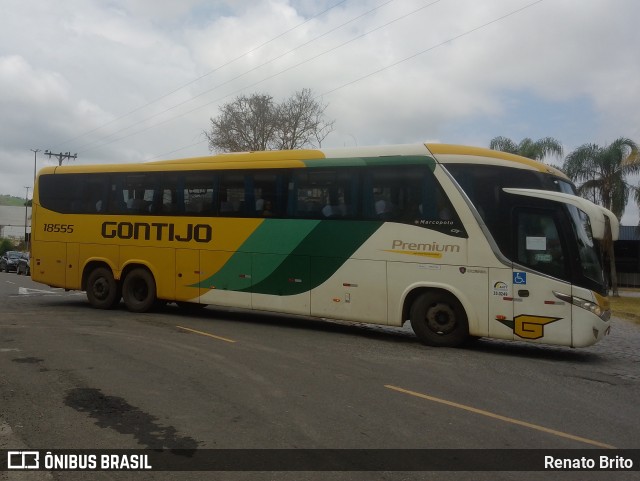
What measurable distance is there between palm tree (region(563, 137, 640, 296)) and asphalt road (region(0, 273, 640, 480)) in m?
22.8

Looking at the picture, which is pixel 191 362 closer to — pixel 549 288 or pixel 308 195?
pixel 308 195

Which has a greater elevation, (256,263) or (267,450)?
(256,263)

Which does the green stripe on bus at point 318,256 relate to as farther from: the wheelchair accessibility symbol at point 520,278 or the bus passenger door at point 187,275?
the wheelchair accessibility symbol at point 520,278

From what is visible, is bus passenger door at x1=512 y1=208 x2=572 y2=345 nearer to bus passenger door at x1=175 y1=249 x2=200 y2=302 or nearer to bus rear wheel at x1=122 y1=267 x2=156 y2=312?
bus passenger door at x1=175 y1=249 x2=200 y2=302

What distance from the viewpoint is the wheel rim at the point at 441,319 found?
10.4 m

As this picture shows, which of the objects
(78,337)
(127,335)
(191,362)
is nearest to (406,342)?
(191,362)

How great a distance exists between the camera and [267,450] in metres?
5.03

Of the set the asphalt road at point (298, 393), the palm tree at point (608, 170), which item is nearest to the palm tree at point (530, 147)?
the palm tree at point (608, 170)

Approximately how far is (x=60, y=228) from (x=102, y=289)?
78.6 inches

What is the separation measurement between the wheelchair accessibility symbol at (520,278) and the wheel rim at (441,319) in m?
1.25

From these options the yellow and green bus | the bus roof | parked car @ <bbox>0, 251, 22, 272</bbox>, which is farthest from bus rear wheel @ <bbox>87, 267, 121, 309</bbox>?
parked car @ <bbox>0, 251, 22, 272</bbox>

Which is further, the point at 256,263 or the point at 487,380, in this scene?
the point at 256,263

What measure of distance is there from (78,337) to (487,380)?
706 cm

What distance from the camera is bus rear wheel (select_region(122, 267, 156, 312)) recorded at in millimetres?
14234
